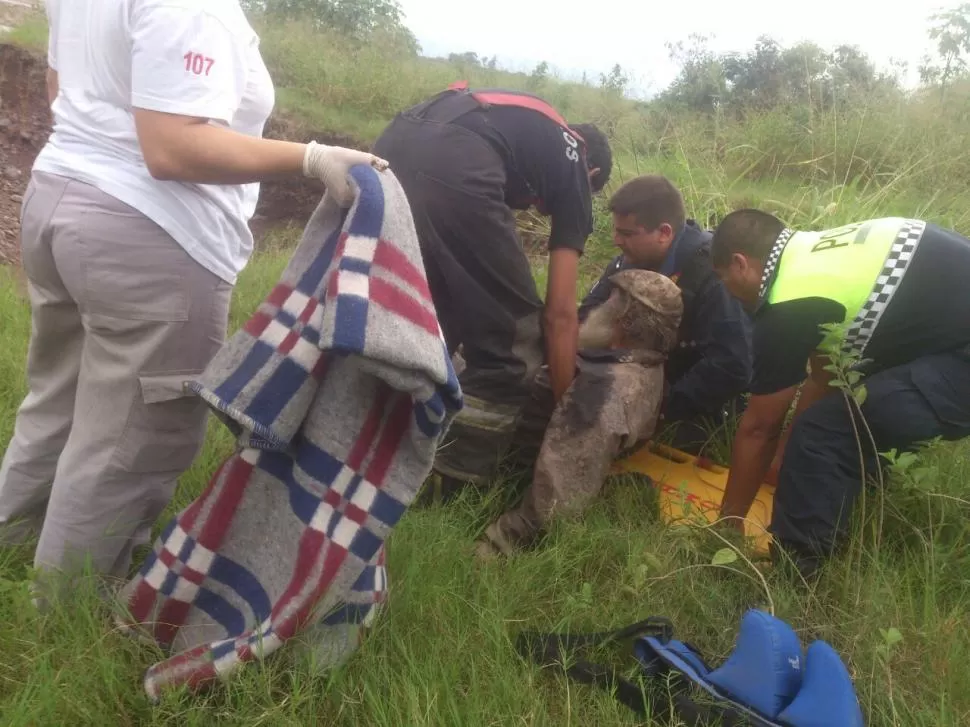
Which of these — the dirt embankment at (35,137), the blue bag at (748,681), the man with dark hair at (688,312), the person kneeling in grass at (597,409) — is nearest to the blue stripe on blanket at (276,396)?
the blue bag at (748,681)

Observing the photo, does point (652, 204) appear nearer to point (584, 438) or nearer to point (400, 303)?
point (584, 438)

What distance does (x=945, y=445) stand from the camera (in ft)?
10.0

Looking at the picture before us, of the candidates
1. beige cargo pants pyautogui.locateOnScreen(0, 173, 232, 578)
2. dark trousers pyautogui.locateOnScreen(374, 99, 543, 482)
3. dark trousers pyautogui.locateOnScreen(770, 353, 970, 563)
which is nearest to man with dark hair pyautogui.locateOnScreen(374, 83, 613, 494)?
dark trousers pyautogui.locateOnScreen(374, 99, 543, 482)

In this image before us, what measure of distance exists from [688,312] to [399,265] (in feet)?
7.11

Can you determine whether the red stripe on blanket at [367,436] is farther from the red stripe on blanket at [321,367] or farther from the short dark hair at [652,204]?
the short dark hair at [652,204]

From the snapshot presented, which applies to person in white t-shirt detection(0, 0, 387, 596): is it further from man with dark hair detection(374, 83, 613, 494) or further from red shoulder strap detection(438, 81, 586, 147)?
red shoulder strap detection(438, 81, 586, 147)

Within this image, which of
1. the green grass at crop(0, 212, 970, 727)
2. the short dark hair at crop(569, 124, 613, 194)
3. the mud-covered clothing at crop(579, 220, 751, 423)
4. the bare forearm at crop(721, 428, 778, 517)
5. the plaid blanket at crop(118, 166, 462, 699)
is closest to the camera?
the plaid blanket at crop(118, 166, 462, 699)

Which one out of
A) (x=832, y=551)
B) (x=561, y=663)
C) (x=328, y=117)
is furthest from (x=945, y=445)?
(x=328, y=117)

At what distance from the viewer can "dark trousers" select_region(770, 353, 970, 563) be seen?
8.23 ft

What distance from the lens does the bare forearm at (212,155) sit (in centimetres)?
161

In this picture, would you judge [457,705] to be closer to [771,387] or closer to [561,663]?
[561,663]

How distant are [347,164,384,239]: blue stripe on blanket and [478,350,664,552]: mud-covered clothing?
4.54 feet

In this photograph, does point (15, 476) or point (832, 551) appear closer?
point (15, 476)

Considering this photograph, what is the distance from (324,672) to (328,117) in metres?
7.29
